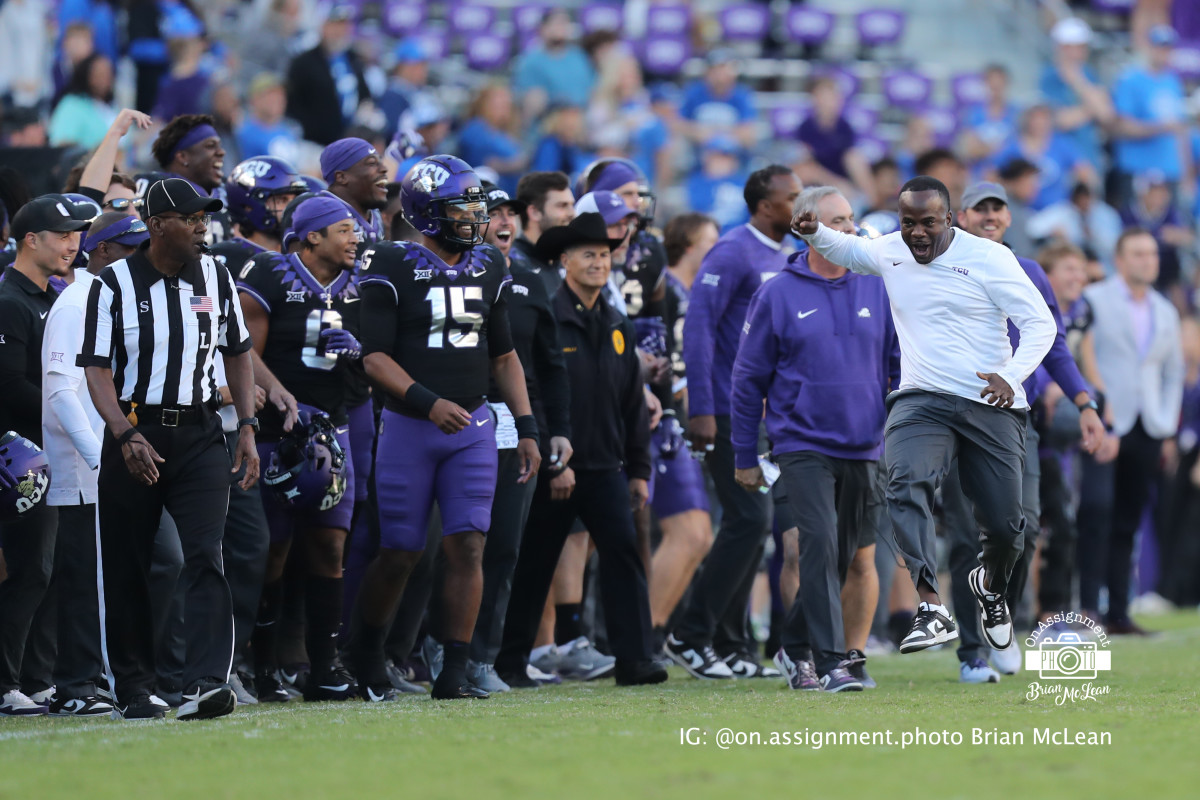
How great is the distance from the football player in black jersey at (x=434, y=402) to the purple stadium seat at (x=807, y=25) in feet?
49.2

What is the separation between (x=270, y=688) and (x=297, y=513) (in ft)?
2.72

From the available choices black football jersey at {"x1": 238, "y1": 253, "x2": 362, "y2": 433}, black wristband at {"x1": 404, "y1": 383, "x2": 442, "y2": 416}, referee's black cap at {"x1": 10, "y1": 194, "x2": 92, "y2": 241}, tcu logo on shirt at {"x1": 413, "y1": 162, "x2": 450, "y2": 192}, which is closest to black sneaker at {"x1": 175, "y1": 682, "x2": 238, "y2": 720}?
black wristband at {"x1": 404, "y1": 383, "x2": 442, "y2": 416}

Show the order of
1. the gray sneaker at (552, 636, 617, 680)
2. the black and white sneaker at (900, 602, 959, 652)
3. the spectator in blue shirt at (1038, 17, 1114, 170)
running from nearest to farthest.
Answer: the black and white sneaker at (900, 602, 959, 652), the gray sneaker at (552, 636, 617, 680), the spectator in blue shirt at (1038, 17, 1114, 170)

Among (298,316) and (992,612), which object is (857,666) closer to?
(992,612)

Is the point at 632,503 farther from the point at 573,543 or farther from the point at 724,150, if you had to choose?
the point at 724,150

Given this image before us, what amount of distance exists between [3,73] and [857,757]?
10708 millimetres

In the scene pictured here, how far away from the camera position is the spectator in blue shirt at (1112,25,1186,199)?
19.8 meters

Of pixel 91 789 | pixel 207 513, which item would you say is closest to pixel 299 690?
pixel 207 513

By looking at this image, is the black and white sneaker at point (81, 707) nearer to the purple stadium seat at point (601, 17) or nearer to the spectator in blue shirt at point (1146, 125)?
the purple stadium seat at point (601, 17)

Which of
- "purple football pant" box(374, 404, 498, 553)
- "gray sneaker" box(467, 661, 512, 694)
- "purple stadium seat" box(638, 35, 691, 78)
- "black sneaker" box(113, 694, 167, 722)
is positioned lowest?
"gray sneaker" box(467, 661, 512, 694)

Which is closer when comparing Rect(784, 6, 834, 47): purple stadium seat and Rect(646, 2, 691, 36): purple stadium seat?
Rect(646, 2, 691, 36): purple stadium seat

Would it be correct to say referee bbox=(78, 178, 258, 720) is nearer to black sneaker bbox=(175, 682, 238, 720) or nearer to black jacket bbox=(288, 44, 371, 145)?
black sneaker bbox=(175, 682, 238, 720)

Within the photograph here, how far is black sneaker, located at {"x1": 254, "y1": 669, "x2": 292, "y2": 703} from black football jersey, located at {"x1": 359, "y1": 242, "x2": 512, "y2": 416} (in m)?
1.41

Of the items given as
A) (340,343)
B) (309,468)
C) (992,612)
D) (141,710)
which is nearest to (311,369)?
(340,343)
